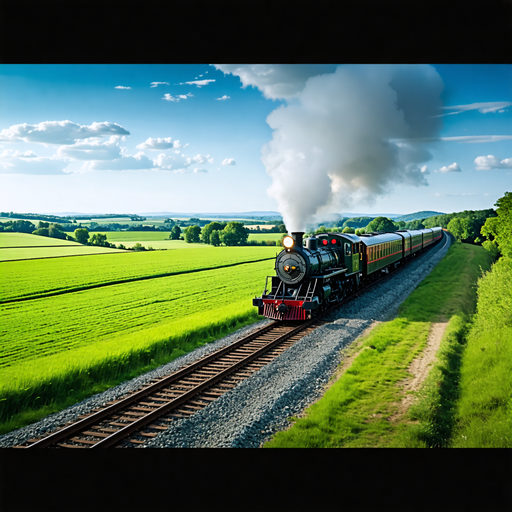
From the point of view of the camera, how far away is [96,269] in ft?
74.3

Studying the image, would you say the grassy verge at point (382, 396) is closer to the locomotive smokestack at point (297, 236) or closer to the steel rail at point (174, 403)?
the steel rail at point (174, 403)

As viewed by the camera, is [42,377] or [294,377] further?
[294,377]

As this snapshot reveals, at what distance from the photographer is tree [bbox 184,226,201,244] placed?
31.6 meters

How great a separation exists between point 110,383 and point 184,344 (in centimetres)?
235

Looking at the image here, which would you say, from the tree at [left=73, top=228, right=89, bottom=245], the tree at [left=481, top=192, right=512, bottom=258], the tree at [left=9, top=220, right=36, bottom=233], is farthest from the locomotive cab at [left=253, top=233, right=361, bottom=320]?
the tree at [left=73, top=228, right=89, bottom=245]

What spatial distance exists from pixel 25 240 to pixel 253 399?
46.7ft

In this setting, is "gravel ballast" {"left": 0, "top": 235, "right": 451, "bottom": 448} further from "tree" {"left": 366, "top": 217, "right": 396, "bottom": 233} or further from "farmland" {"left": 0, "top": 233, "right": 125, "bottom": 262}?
"tree" {"left": 366, "top": 217, "right": 396, "bottom": 233}

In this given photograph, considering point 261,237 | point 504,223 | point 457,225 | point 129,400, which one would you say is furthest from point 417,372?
point 261,237

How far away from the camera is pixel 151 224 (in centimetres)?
2572

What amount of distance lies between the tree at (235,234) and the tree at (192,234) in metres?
2.31
